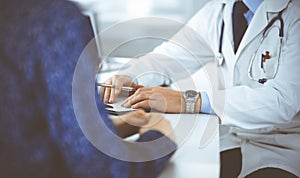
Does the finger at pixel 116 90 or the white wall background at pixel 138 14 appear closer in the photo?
the finger at pixel 116 90

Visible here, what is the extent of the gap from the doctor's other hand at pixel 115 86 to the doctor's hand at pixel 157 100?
0.02 m

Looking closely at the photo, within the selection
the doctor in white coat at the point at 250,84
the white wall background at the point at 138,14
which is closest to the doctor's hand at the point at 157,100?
the doctor in white coat at the point at 250,84

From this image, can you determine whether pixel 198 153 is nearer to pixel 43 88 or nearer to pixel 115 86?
pixel 115 86

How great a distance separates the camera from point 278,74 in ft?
2.65

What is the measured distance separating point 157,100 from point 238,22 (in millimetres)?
254

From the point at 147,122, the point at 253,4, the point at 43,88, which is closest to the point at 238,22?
the point at 253,4

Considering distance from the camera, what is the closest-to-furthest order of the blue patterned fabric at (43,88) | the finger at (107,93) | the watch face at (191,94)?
the blue patterned fabric at (43,88)
the finger at (107,93)
the watch face at (191,94)

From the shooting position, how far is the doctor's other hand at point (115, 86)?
0.75 metres

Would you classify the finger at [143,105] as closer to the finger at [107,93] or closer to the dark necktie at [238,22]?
the finger at [107,93]

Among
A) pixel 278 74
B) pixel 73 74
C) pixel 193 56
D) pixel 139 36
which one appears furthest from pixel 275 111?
pixel 73 74

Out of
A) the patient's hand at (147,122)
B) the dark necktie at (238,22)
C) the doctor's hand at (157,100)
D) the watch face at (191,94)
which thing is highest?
the dark necktie at (238,22)

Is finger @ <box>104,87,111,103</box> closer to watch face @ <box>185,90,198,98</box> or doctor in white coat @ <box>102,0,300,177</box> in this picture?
doctor in white coat @ <box>102,0,300,177</box>

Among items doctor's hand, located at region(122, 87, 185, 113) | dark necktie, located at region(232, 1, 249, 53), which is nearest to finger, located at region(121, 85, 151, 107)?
doctor's hand, located at region(122, 87, 185, 113)

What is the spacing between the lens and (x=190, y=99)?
83cm
